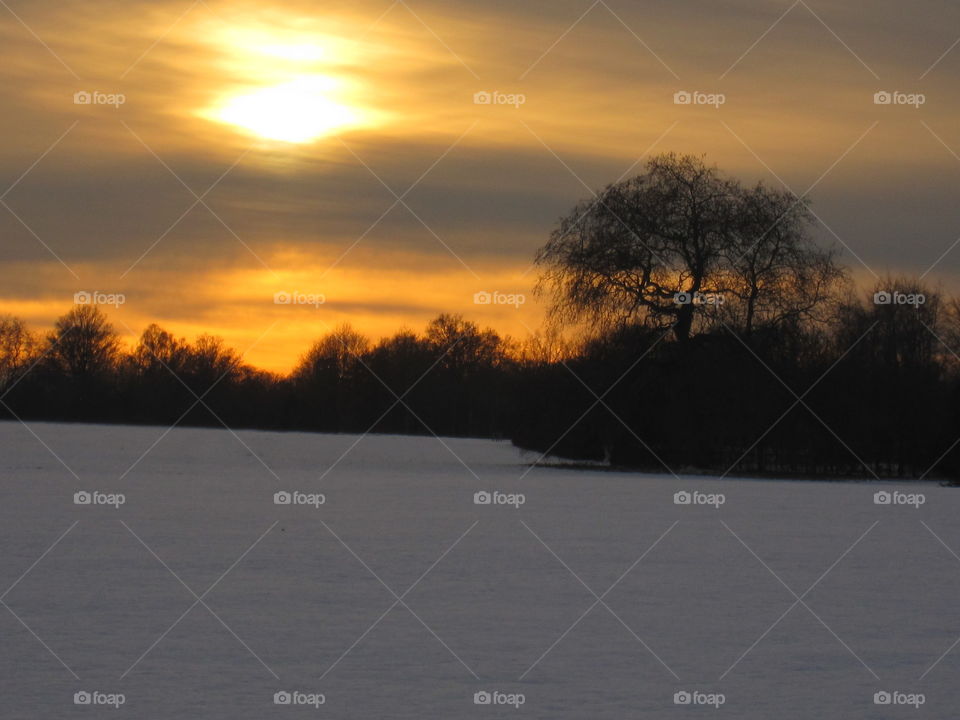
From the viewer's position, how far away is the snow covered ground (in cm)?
951

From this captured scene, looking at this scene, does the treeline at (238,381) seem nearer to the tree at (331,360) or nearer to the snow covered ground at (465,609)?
the tree at (331,360)

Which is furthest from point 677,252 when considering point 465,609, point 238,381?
point 238,381
